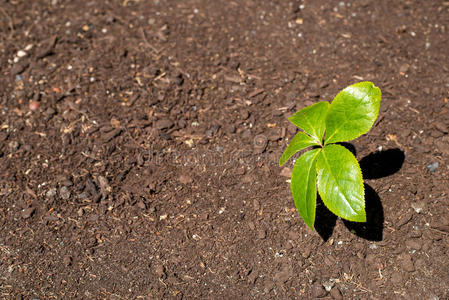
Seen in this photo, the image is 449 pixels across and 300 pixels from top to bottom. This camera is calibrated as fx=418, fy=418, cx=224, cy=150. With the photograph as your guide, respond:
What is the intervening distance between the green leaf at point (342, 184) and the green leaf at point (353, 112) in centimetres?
9

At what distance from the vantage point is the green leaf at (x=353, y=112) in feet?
6.01

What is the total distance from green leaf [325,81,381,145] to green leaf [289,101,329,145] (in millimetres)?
28

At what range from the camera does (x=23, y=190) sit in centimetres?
238

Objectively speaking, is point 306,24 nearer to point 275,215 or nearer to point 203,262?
point 275,215

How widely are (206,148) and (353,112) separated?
3.00 feet

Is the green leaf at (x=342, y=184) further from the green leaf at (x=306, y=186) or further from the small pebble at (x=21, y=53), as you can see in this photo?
the small pebble at (x=21, y=53)

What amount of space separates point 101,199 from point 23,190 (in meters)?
0.47

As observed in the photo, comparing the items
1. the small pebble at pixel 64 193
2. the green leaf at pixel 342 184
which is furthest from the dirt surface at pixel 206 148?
the green leaf at pixel 342 184

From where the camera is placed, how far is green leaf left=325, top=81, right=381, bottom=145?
6.01 feet

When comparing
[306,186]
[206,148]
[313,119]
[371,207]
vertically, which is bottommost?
[371,207]

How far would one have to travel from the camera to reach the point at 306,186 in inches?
71.4

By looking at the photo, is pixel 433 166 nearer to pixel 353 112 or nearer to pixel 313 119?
pixel 353 112

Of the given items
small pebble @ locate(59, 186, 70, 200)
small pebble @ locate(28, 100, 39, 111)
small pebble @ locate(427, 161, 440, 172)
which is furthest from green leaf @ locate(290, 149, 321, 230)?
small pebble @ locate(28, 100, 39, 111)

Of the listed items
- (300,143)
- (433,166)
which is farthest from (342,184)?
(433,166)
